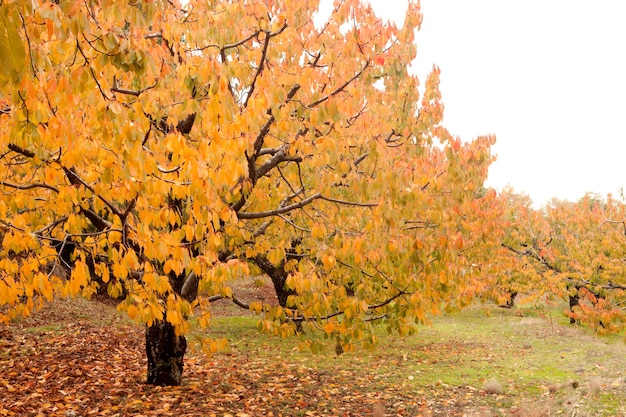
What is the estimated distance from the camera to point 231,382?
10.2 metres

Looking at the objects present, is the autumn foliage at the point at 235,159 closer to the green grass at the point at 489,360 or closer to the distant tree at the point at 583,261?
the distant tree at the point at 583,261

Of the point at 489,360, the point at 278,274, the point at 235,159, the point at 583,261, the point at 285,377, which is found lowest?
the point at 489,360

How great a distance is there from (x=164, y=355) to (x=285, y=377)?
342cm

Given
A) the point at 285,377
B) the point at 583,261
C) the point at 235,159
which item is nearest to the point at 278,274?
the point at 285,377

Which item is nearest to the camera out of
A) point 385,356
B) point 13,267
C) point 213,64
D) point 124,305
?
point 213,64

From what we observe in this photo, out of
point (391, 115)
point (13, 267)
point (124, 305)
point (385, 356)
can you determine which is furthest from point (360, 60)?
point (385, 356)

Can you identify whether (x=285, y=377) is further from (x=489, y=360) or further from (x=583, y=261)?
(x=583, y=261)

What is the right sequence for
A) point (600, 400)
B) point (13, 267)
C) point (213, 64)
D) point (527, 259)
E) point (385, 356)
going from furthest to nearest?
point (527, 259) < point (385, 356) < point (600, 400) < point (13, 267) < point (213, 64)

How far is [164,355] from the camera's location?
8898 millimetres

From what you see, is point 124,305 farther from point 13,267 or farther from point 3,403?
point 3,403

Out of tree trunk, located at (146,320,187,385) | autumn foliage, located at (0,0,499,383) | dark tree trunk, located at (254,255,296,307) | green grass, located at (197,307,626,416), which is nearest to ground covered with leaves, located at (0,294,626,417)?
green grass, located at (197,307,626,416)

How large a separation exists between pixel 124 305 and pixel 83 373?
5480mm

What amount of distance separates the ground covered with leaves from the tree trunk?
0.21 meters

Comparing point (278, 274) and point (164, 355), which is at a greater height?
point (278, 274)
